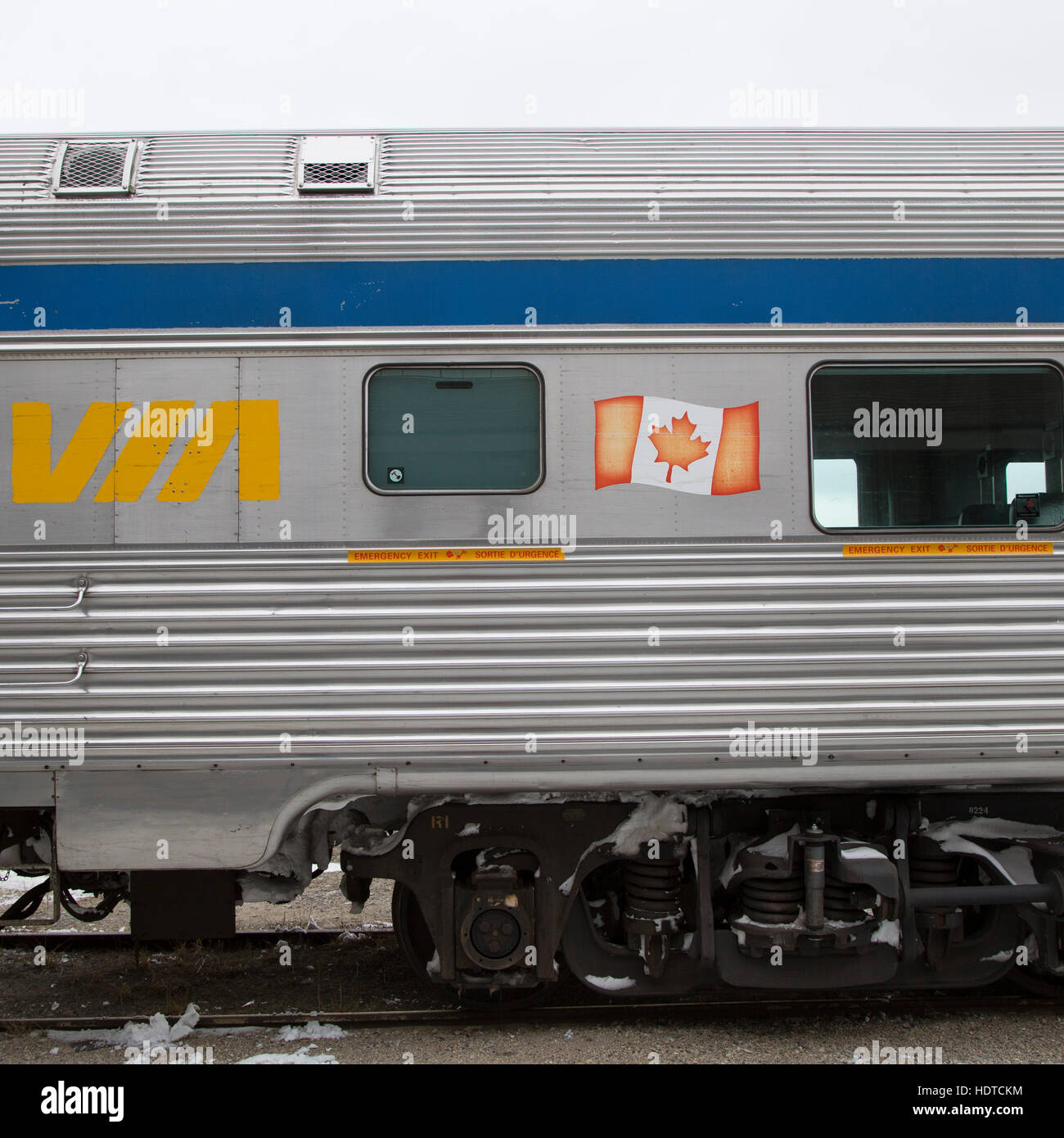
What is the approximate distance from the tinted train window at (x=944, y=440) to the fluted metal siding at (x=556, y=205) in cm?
54

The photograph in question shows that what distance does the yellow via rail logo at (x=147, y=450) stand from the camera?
3807 mm

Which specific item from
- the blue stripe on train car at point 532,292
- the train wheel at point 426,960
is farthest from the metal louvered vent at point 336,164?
the train wheel at point 426,960

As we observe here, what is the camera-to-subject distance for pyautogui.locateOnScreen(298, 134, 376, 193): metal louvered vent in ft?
13.1

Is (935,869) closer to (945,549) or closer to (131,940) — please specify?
(945,549)

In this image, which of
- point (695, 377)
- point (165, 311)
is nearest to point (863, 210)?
point (695, 377)

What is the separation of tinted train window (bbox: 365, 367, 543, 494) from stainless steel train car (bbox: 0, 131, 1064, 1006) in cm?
2

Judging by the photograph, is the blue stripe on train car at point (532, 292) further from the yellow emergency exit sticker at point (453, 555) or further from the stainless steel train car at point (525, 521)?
the yellow emergency exit sticker at point (453, 555)

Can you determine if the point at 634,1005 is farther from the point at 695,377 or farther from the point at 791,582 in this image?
the point at 695,377

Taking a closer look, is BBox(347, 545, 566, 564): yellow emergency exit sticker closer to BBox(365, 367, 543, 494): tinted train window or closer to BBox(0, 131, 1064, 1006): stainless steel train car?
BBox(0, 131, 1064, 1006): stainless steel train car

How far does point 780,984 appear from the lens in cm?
412

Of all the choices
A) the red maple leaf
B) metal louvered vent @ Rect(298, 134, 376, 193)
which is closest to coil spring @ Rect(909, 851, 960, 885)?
the red maple leaf

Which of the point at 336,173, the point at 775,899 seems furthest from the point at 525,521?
the point at 775,899

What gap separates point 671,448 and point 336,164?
1.92 m

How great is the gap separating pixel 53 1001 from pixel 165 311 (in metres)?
3.59
